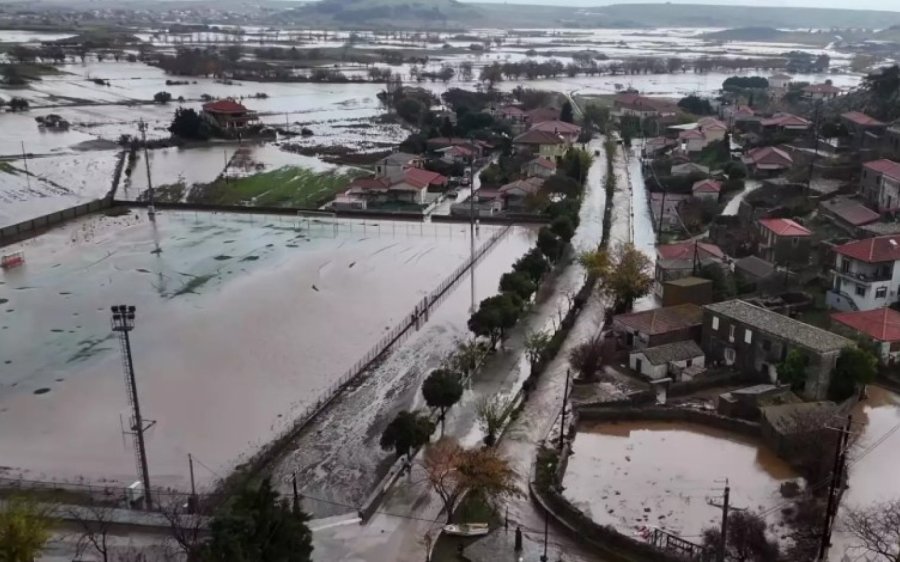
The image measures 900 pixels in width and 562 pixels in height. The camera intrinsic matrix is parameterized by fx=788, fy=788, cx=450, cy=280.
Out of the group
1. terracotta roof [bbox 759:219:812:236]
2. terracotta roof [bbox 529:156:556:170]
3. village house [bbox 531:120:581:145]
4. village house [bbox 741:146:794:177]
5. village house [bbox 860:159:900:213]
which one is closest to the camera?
terracotta roof [bbox 759:219:812:236]

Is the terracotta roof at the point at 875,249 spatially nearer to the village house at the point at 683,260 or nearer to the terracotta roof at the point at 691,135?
the village house at the point at 683,260

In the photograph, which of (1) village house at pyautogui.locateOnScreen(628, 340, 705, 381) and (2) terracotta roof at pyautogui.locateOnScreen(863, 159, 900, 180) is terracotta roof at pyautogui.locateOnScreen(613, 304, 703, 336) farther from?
(2) terracotta roof at pyautogui.locateOnScreen(863, 159, 900, 180)

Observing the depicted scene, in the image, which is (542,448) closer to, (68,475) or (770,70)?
(68,475)

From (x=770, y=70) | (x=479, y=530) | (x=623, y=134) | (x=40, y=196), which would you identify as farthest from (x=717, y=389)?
(x=770, y=70)

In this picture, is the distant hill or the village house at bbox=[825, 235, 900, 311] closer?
the village house at bbox=[825, 235, 900, 311]

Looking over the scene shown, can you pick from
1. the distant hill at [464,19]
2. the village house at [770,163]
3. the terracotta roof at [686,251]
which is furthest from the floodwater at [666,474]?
the distant hill at [464,19]

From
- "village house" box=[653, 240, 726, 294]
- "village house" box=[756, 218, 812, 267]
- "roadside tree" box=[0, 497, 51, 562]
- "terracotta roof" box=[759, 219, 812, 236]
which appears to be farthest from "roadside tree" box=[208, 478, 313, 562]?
"terracotta roof" box=[759, 219, 812, 236]

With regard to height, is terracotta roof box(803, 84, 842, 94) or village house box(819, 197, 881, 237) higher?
terracotta roof box(803, 84, 842, 94)
